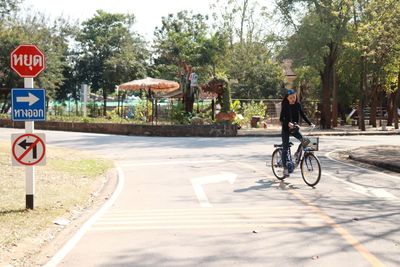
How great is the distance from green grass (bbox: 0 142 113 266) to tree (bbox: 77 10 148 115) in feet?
105

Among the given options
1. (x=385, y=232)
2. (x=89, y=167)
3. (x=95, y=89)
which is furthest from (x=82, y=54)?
(x=385, y=232)

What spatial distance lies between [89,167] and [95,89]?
36.6 meters

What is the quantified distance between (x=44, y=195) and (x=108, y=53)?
42.6 meters

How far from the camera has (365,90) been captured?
3503cm

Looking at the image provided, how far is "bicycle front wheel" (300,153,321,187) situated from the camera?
1122 centimetres

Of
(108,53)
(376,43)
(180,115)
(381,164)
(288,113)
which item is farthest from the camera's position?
(108,53)

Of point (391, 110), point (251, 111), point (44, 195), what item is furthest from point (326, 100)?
point (44, 195)

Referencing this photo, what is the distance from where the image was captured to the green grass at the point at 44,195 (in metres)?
6.98

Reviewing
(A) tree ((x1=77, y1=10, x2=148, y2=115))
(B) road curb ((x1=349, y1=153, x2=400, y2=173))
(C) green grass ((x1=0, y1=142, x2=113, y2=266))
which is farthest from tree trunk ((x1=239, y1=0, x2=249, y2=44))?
(C) green grass ((x1=0, y1=142, x2=113, y2=266))

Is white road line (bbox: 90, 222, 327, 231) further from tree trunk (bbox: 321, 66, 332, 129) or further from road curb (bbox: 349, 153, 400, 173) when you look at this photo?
tree trunk (bbox: 321, 66, 332, 129)

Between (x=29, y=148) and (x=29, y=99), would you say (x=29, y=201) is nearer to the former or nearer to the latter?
(x=29, y=148)

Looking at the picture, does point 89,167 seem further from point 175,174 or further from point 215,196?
point 215,196

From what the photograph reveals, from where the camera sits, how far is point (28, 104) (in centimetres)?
841

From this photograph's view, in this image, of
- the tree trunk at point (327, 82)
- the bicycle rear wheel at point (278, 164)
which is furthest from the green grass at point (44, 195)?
the tree trunk at point (327, 82)
